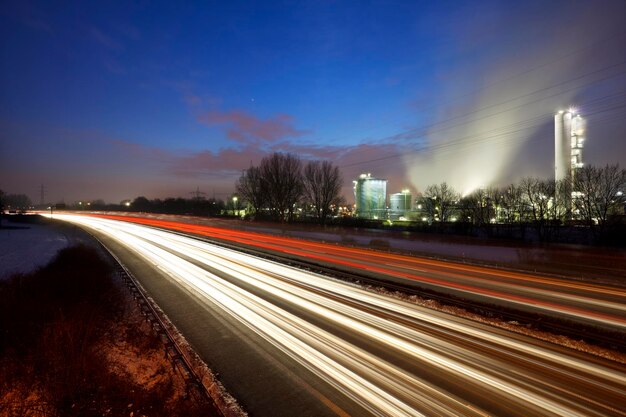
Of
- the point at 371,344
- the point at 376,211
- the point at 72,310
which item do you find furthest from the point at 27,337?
the point at 376,211

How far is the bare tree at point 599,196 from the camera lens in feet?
115

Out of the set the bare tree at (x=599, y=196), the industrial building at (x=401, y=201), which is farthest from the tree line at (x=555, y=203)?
the industrial building at (x=401, y=201)

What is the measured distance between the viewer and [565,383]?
7.54m

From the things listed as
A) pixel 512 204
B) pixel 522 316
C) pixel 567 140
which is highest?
pixel 567 140

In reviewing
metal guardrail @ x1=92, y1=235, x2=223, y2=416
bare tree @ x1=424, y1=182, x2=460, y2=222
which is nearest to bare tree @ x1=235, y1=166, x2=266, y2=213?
bare tree @ x1=424, y1=182, x2=460, y2=222

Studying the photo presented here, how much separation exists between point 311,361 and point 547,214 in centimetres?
4296

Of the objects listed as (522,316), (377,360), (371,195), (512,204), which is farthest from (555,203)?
(371,195)

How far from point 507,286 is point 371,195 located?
96172 mm

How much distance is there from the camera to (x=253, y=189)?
80.0 m

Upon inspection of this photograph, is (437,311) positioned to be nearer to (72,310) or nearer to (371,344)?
(371,344)

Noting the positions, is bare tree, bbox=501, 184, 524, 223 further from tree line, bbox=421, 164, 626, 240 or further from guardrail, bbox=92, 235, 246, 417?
guardrail, bbox=92, 235, 246, 417

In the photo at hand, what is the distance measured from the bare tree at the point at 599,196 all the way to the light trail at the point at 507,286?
20754 mm

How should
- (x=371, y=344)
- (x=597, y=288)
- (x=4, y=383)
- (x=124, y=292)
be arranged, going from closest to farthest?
(x=4, y=383), (x=371, y=344), (x=124, y=292), (x=597, y=288)

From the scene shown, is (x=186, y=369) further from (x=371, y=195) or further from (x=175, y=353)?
(x=371, y=195)
